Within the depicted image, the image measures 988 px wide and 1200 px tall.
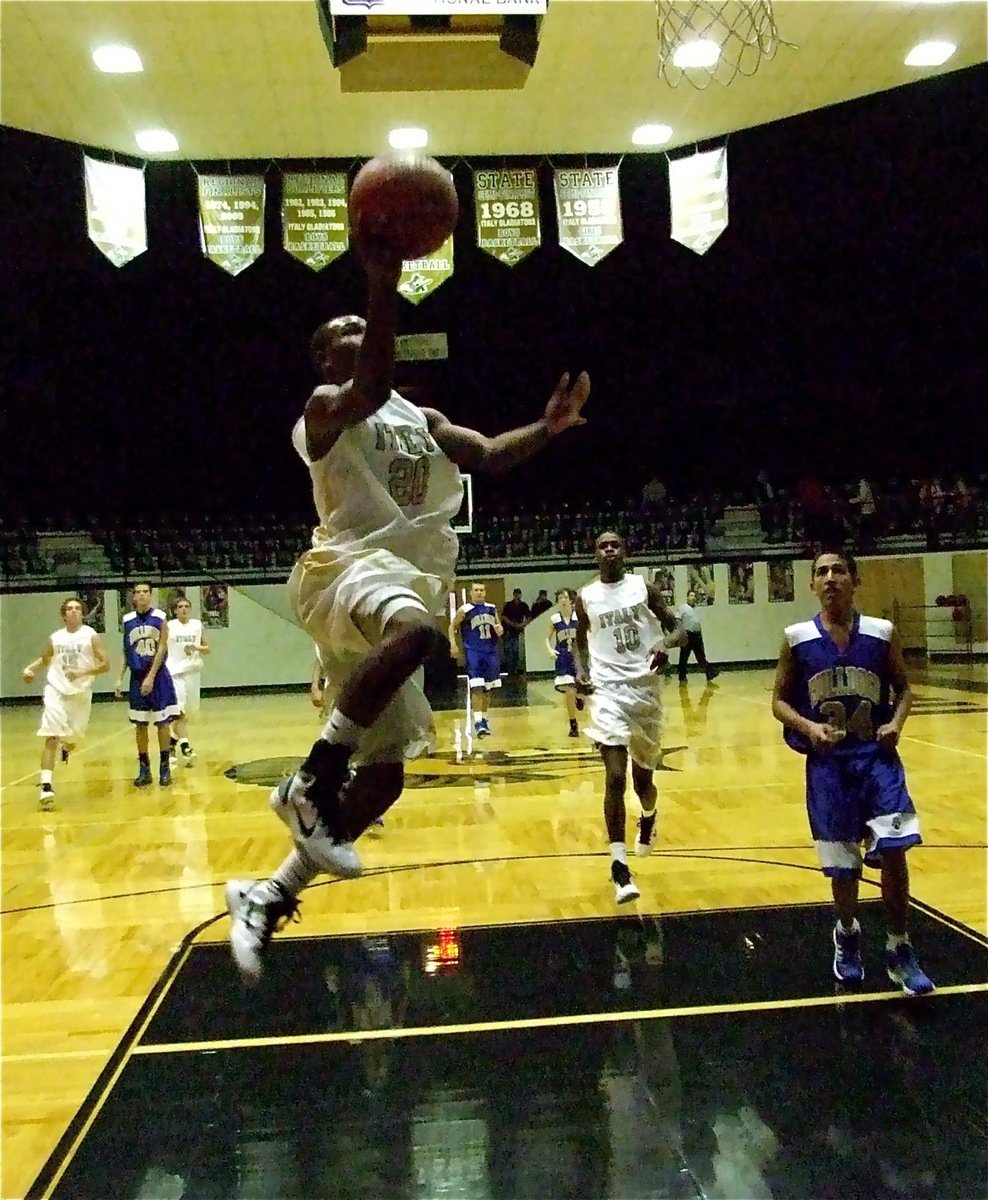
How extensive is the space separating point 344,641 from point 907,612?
62.6ft

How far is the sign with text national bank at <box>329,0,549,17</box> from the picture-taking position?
5.64 meters

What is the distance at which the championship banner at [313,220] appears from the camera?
11.2m

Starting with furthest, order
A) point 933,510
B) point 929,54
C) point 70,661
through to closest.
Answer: point 933,510
point 929,54
point 70,661

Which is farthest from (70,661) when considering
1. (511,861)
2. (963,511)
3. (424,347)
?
(963,511)

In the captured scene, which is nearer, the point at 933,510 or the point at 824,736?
the point at 824,736

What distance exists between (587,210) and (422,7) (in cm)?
622

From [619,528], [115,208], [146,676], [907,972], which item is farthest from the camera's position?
[619,528]

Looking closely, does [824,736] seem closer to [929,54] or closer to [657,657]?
[657,657]

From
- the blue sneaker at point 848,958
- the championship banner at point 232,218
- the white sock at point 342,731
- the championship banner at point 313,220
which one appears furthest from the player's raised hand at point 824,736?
the championship banner at point 232,218

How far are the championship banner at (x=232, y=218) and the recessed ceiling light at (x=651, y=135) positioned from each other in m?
4.39

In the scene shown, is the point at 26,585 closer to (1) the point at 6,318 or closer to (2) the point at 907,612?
(1) the point at 6,318

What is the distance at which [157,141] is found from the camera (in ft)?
39.1

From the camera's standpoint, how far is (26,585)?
1856cm

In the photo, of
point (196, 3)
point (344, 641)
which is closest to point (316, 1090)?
point (344, 641)
